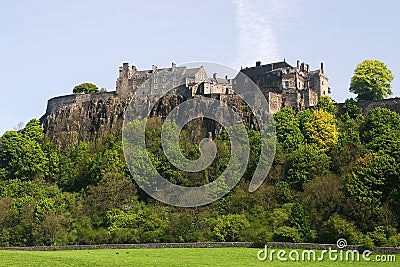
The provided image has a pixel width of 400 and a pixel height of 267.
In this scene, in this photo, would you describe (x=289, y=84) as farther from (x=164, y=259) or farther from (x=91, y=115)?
(x=164, y=259)

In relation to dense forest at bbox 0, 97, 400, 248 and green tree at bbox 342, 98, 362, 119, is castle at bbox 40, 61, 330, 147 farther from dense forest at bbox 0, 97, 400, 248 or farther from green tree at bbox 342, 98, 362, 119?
green tree at bbox 342, 98, 362, 119

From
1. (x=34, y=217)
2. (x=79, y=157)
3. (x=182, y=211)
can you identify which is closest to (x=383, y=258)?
(x=182, y=211)

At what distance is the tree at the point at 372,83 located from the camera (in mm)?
73125

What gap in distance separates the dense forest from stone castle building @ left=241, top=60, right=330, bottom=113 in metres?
2.27

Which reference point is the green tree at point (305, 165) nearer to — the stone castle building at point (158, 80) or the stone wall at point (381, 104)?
the stone wall at point (381, 104)

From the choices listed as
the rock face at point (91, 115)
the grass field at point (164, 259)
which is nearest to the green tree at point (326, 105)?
the rock face at point (91, 115)

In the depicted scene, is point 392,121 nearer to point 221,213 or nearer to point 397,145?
point 397,145

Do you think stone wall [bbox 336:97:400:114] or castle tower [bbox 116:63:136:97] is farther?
castle tower [bbox 116:63:136:97]

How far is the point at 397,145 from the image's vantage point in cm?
5109

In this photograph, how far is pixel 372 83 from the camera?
73312 millimetres

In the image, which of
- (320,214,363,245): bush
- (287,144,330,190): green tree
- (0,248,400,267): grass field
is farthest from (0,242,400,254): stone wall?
(287,144,330,190): green tree

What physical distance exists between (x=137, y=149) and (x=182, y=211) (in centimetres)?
1293

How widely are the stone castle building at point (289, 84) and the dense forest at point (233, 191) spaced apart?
227 cm

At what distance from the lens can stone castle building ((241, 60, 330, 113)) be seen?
70500mm
